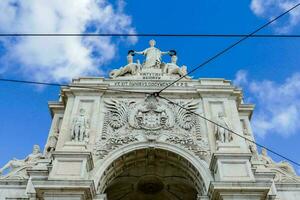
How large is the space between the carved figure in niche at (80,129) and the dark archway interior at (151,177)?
1705 millimetres

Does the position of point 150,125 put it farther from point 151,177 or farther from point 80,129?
point 80,129

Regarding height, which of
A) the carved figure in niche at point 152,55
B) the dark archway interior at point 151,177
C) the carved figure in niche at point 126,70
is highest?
the carved figure in niche at point 152,55

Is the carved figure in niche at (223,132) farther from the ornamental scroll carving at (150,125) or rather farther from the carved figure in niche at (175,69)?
the carved figure in niche at (175,69)

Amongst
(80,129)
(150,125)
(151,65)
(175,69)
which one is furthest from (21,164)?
(175,69)

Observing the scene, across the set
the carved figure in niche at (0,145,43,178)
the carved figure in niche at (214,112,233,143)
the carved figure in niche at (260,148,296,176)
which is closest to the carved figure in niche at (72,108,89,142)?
the carved figure in niche at (0,145,43,178)

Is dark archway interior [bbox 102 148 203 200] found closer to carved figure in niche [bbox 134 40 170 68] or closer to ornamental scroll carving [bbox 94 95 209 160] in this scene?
ornamental scroll carving [bbox 94 95 209 160]

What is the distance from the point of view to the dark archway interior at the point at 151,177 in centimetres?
1531

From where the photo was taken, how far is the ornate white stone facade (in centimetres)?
1379

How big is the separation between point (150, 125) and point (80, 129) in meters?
3.02

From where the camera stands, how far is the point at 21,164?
16.6m

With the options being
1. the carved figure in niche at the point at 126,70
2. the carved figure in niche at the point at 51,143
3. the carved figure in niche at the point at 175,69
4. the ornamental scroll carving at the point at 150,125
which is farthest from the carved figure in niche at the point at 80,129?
the carved figure in niche at the point at 175,69

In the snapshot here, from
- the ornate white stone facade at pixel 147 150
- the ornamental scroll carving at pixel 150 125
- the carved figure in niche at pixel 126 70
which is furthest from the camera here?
the carved figure in niche at pixel 126 70

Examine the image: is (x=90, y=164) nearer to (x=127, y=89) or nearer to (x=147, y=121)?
(x=147, y=121)

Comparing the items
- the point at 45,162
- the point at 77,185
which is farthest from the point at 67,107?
the point at 77,185
